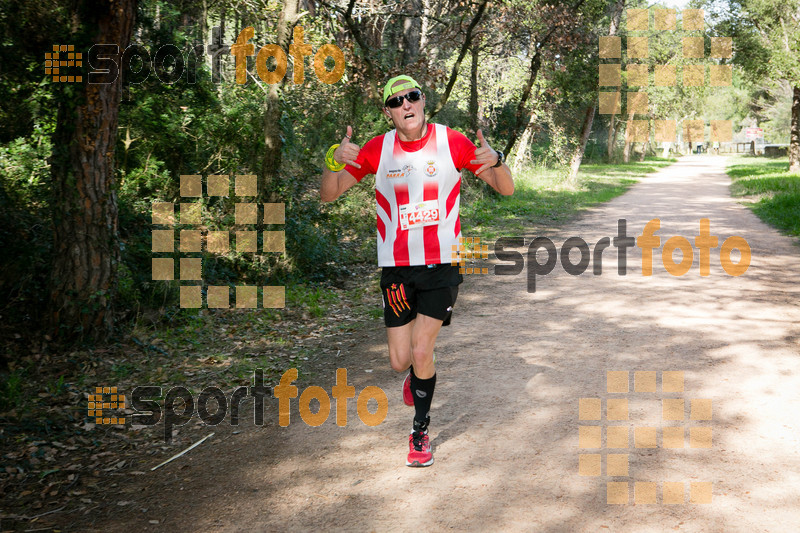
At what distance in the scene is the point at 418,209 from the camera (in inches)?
183

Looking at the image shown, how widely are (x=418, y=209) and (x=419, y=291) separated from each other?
0.56 m

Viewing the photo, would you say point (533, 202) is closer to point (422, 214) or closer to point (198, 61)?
point (198, 61)

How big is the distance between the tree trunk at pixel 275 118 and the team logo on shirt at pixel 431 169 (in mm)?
6201

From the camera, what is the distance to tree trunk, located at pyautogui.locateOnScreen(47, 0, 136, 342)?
7.00 m

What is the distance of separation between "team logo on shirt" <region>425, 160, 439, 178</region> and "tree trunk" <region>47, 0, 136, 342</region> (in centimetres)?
414

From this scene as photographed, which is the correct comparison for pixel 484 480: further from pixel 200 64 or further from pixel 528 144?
pixel 528 144

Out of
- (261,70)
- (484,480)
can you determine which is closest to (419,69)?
(261,70)

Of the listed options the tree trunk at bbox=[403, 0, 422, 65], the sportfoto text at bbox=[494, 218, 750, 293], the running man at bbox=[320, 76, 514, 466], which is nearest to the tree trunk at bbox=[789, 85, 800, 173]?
the sportfoto text at bbox=[494, 218, 750, 293]

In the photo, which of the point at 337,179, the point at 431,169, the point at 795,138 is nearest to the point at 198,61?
the point at 337,179

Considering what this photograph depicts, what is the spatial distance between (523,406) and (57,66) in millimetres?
5715

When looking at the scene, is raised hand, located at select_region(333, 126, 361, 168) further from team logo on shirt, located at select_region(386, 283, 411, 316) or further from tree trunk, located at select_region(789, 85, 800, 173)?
tree trunk, located at select_region(789, 85, 800, 173)

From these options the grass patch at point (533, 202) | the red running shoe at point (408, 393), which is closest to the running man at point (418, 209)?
the red running shoe at point (408, 393)

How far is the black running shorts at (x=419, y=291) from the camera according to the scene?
15.4 feet

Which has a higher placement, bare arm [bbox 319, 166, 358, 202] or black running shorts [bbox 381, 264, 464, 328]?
bare arm [bbox 319, 166, 358, 202]
